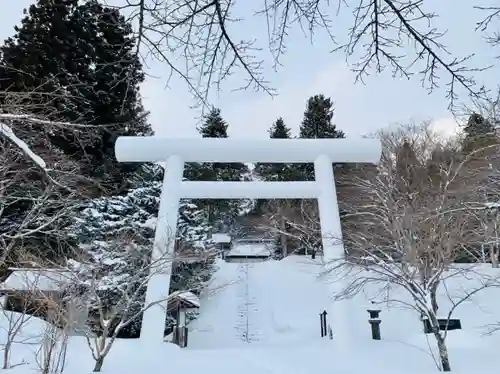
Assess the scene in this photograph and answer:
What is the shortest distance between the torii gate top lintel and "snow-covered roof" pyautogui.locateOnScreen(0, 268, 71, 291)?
240cm

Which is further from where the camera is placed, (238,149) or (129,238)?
(129,238)

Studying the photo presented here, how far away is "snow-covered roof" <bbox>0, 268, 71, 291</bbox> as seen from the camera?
8133 millimetres

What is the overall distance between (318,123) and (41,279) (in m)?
15.3

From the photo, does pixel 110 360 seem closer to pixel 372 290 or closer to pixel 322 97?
pixel 372 290

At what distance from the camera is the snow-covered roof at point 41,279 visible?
320 inches

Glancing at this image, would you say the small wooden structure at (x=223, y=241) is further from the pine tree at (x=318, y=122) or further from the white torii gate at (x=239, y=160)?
the white torii gate at (x=239, y=160)

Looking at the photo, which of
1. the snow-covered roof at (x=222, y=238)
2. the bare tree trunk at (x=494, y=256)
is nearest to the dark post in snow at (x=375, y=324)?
the bare tree trunk at (x=494, y=256)

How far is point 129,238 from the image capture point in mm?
10453

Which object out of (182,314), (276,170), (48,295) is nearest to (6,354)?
(48,295)

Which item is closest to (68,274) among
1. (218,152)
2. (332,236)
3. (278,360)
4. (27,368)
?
(27,368)

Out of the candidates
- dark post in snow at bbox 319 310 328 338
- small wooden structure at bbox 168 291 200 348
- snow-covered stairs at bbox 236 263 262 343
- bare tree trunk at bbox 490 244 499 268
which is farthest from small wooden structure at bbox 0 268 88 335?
bare tree trunk at bbox 490 244 499 268

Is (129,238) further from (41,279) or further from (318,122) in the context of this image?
(318,122)

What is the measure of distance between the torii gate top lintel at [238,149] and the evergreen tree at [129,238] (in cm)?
208

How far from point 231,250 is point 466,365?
57.2 feet
